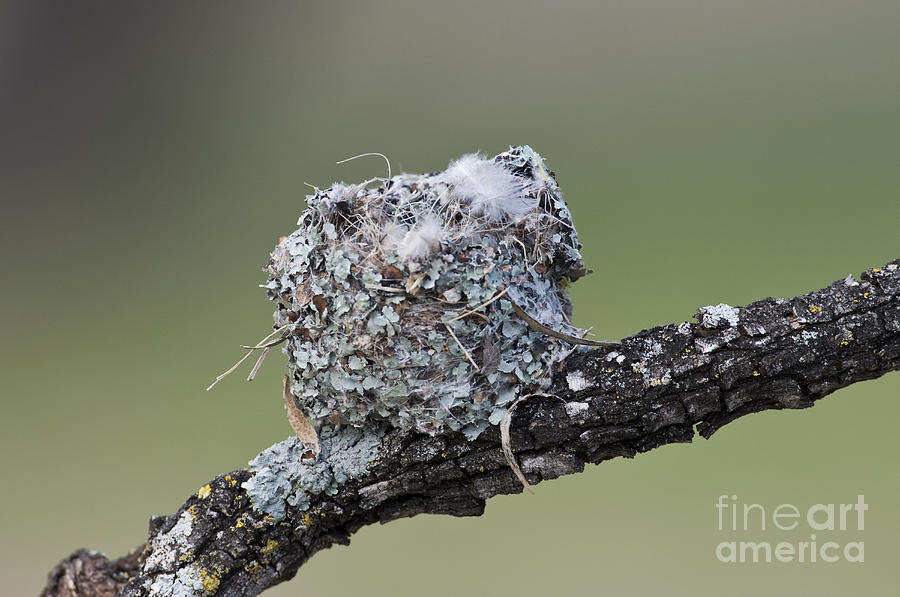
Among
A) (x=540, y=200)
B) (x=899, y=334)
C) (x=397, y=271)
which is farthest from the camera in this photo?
(x=540, y=200)

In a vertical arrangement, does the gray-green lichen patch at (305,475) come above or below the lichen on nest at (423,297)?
below

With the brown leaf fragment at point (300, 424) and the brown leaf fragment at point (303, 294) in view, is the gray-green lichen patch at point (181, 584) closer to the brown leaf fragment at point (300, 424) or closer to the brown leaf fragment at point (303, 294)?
the brown leaf fragment at point (300, 424)

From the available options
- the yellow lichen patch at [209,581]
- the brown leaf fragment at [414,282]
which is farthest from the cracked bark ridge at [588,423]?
the brown leaf fragment at [414,282]

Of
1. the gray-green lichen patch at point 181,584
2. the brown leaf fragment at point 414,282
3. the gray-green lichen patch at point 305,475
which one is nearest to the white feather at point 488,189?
the brown leaf fragment at point 414,282

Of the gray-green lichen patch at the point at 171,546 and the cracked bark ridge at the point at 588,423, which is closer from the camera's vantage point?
the cracked bark ridge at the point at 588,423

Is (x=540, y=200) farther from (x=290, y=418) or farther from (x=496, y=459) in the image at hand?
(x=290, y=418)

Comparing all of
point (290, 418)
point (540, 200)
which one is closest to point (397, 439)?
point (290, 418)

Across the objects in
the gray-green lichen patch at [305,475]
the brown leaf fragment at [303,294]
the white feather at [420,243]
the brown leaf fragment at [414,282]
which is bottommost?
the gray-green lichen patch at [305,475]
